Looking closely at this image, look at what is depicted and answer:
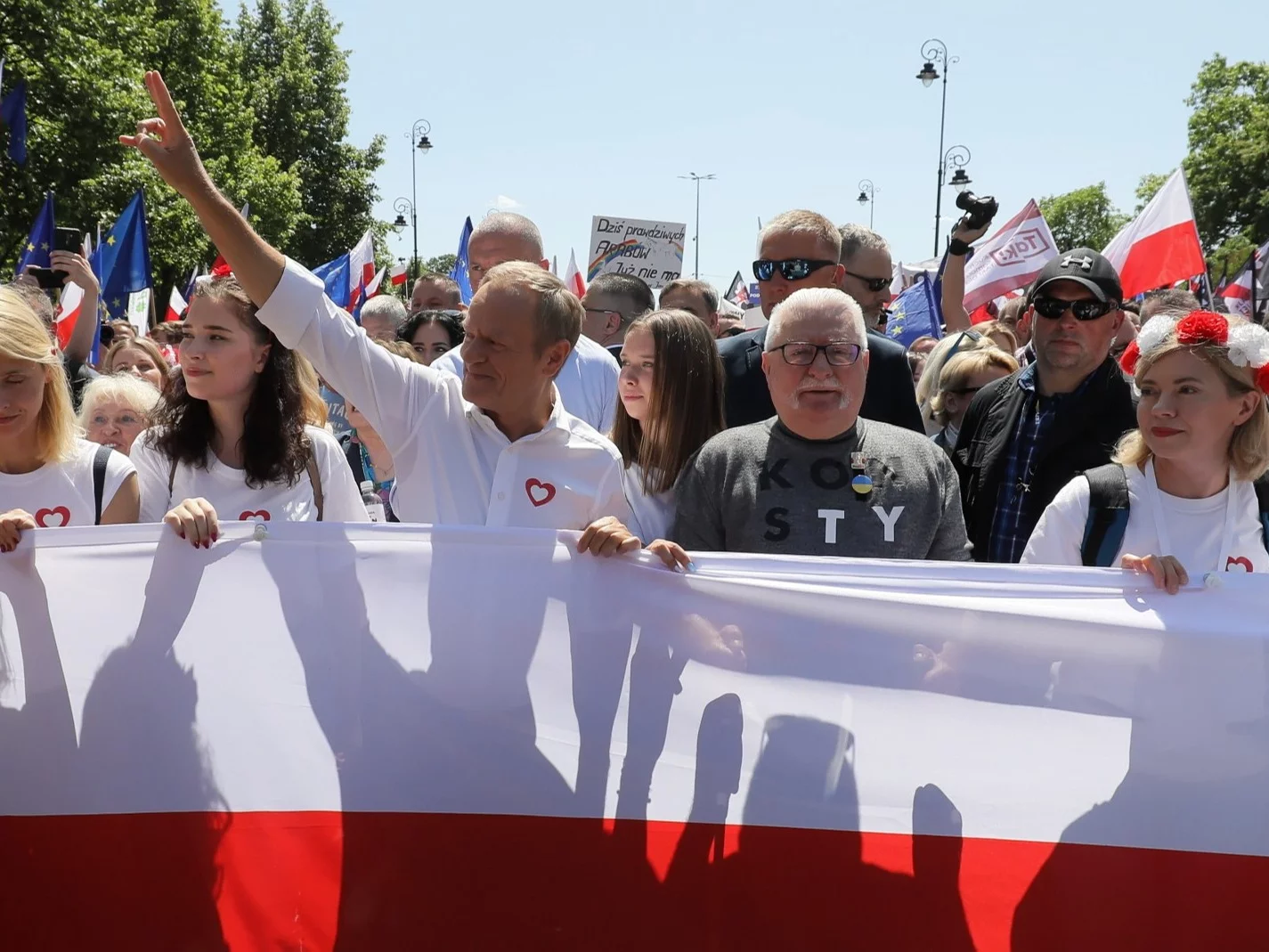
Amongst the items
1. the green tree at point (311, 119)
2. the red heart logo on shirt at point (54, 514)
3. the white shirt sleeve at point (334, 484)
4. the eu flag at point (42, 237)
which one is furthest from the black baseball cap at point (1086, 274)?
the green tree at point (311, 119)

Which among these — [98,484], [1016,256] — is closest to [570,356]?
[98,484]

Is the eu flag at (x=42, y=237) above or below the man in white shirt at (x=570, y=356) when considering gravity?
above

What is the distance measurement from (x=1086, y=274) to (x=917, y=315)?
6995mm

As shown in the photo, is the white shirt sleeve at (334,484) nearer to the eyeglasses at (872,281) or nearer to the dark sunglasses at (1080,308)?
the dark sunglasses at (1080,308)

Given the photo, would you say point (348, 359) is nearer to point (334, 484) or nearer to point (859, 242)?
point (334, 484)

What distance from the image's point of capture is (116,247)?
436 inches

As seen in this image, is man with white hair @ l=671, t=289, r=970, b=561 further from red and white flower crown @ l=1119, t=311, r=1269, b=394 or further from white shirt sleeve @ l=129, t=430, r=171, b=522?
white shirt sleeve @ l=129, t=430, r=171, b=522

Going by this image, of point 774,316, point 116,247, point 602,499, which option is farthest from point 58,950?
point 116,247

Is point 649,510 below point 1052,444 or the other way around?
below

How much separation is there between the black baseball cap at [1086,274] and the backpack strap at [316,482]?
8.09ft

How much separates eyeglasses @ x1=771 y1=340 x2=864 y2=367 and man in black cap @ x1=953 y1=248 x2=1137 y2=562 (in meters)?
1.22

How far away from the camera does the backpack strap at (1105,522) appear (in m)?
2.86

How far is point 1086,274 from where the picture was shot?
3.96 meters

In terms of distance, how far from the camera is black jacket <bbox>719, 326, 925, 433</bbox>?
3906 millimetres
